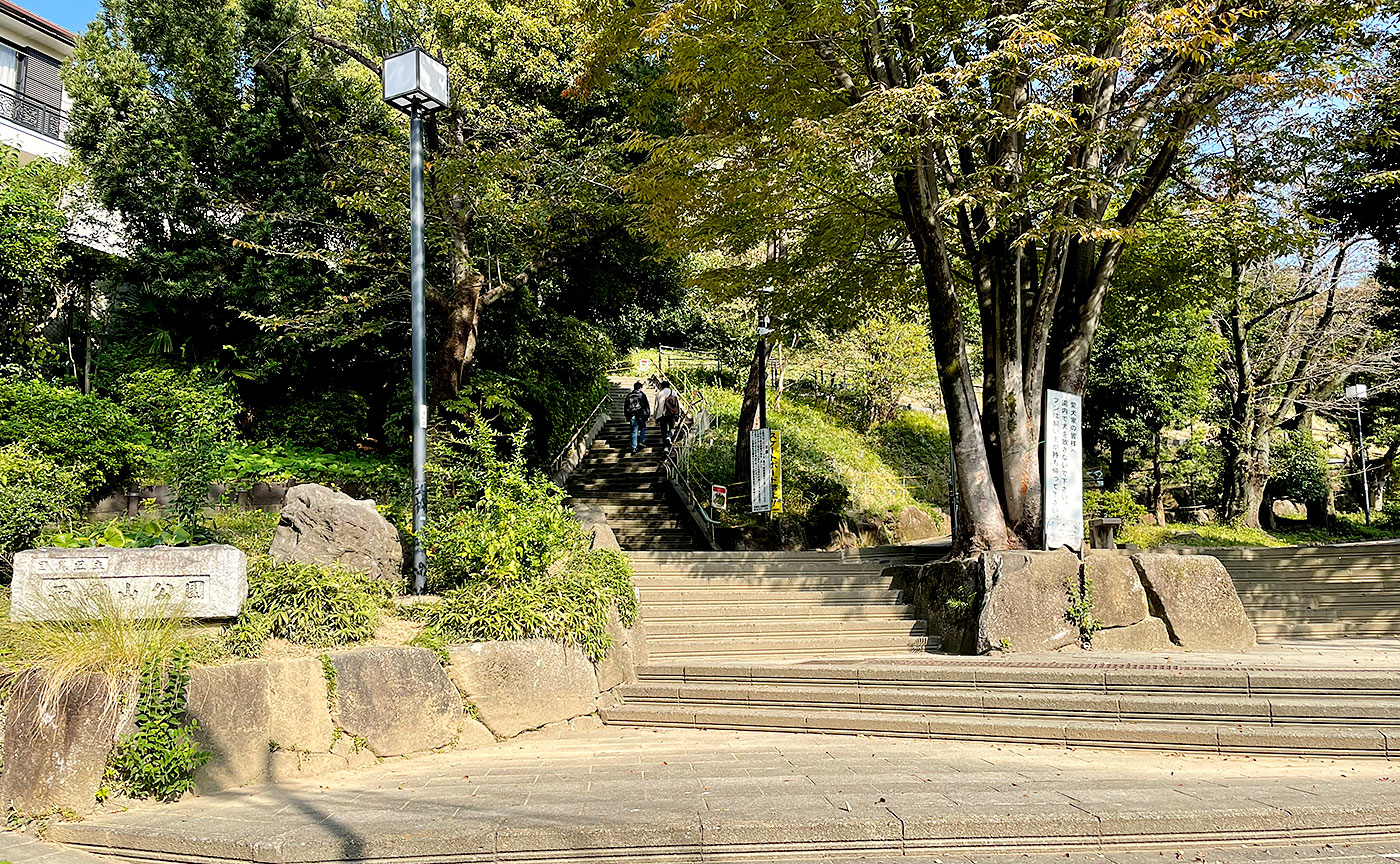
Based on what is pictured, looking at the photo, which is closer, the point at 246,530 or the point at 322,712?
the point at 322,712

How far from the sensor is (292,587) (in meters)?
7.53

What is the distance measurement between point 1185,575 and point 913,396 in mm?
18257

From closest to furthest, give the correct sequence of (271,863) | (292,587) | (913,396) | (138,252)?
(271,863) → (292,587) → (138,252) → (913,396)

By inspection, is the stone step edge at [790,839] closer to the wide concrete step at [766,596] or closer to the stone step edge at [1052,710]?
the stone step edge at [1052,710]

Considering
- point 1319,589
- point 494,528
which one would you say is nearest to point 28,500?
point 494,528

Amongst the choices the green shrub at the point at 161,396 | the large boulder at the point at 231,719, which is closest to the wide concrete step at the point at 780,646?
the large boulder at the point at 231,719

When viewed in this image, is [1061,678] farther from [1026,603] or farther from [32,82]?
[32,82]

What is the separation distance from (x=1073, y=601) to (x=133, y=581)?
985cm

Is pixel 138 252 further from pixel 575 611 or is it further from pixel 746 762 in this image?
pixel 746 762

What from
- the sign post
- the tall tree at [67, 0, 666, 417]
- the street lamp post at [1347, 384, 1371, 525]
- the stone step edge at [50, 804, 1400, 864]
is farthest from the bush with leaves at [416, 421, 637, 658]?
the street lamp post at [1347, 384, 1371, 525]

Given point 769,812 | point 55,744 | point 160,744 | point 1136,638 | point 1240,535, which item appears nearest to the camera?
point 769,812

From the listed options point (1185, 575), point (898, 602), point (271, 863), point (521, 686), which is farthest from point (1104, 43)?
point (271, 863)

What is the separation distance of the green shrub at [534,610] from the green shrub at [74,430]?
757cm

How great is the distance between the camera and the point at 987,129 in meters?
10.1
